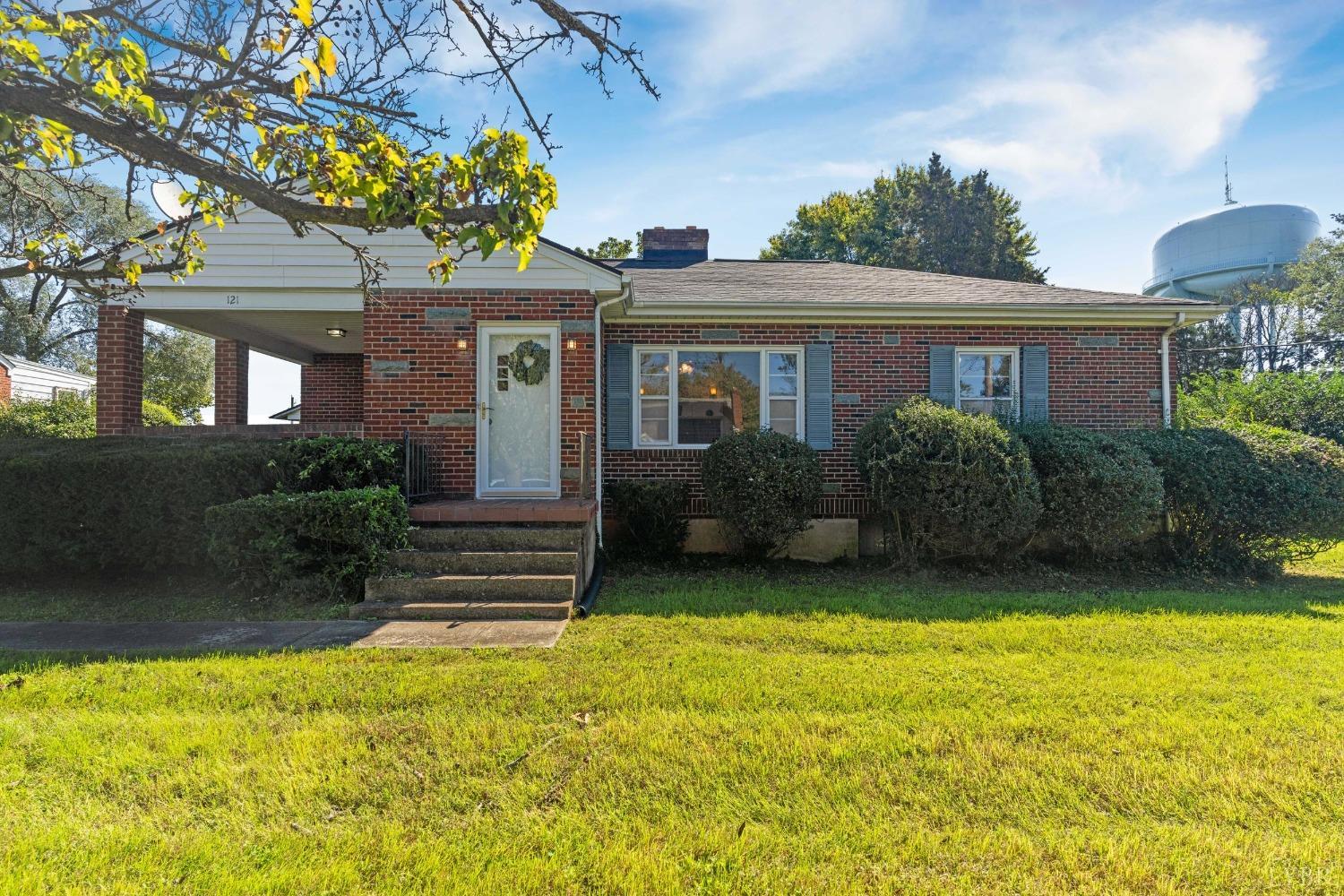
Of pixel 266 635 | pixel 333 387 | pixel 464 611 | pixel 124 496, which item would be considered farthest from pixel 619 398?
pixel 333 387

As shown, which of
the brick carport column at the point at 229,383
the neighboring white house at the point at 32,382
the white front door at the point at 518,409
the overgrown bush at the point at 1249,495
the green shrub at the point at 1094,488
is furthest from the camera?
the neighboring white house at the point at 32,382

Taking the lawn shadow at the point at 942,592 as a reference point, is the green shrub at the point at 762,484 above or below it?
above

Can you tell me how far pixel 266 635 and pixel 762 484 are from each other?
15.9ft

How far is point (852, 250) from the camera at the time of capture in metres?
29.6

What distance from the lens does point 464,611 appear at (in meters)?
5.39

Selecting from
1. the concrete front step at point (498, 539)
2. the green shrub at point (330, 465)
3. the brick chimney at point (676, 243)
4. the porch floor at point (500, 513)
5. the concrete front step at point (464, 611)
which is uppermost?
the brick chimney at point (676, 243)

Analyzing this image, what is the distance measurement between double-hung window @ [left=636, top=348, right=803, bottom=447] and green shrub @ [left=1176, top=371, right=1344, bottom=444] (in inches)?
268

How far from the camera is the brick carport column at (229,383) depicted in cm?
1032

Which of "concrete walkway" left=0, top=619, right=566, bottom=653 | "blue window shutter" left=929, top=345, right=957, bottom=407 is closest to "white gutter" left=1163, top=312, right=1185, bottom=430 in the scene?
"blue window shutter" left=929, top=345, right=957, bottom=407

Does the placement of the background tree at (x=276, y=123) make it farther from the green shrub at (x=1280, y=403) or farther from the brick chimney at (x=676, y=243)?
the green shrub at (x=1280, y=403)

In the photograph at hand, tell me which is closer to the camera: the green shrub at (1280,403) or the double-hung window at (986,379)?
the double-hung window at (986,379)

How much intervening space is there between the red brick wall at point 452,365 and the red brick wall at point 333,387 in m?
4.99

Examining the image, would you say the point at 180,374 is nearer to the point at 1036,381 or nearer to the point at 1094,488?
the point at 1036,381

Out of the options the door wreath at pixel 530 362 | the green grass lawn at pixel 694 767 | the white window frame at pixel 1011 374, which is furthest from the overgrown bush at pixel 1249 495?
the door wreath at pixel 530 362
